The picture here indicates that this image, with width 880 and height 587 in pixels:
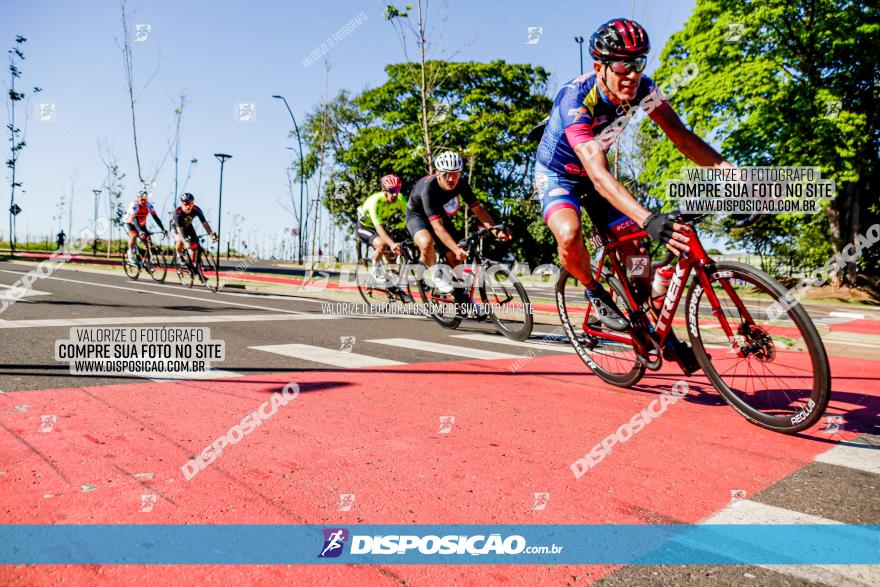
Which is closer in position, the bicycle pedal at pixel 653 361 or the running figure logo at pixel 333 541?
the running figure logo at pixel 333 541

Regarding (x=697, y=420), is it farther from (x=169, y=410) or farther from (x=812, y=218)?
(x=812, y=218)

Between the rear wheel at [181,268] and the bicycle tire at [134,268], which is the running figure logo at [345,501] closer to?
the rear wheel at [181,268]

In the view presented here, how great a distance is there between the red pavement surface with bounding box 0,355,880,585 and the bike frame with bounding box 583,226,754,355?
512 mm

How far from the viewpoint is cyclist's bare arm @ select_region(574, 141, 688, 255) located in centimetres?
318

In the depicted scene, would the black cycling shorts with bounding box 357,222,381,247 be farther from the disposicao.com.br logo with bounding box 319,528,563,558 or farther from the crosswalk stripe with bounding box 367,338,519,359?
the disposicao.com.br logo with bounding box 319,528,563,558

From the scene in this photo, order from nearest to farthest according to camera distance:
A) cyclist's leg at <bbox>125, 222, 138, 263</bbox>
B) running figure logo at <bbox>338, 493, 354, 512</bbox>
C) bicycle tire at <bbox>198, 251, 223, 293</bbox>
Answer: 1. running figure logo at <bbox>338, 493, 354, 512</bbox>
2. bicycle tire at <bbox>198, 251, 223, 293</bbox>
3. cyclist's leg at <bbox>125, 222, 138, 263</bbox>

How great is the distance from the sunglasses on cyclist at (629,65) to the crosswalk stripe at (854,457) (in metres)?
2.39

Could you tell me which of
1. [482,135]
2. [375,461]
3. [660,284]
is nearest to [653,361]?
[660,284]

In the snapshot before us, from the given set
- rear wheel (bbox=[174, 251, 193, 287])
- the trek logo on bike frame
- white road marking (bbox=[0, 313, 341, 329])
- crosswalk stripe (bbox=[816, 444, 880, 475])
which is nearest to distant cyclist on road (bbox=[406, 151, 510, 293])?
white road marking (bbox=[0, 313, 341, 329])

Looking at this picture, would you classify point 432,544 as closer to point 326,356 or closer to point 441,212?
point 326,356

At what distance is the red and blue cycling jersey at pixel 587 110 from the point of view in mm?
3741

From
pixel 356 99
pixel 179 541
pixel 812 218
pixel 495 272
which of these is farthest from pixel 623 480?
pixel 356 99

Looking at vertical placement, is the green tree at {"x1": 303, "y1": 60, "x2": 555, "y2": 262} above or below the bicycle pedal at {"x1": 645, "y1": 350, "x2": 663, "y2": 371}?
above

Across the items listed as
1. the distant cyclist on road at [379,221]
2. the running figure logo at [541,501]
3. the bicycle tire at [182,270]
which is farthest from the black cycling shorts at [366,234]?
the running figure logo at [541,501]
